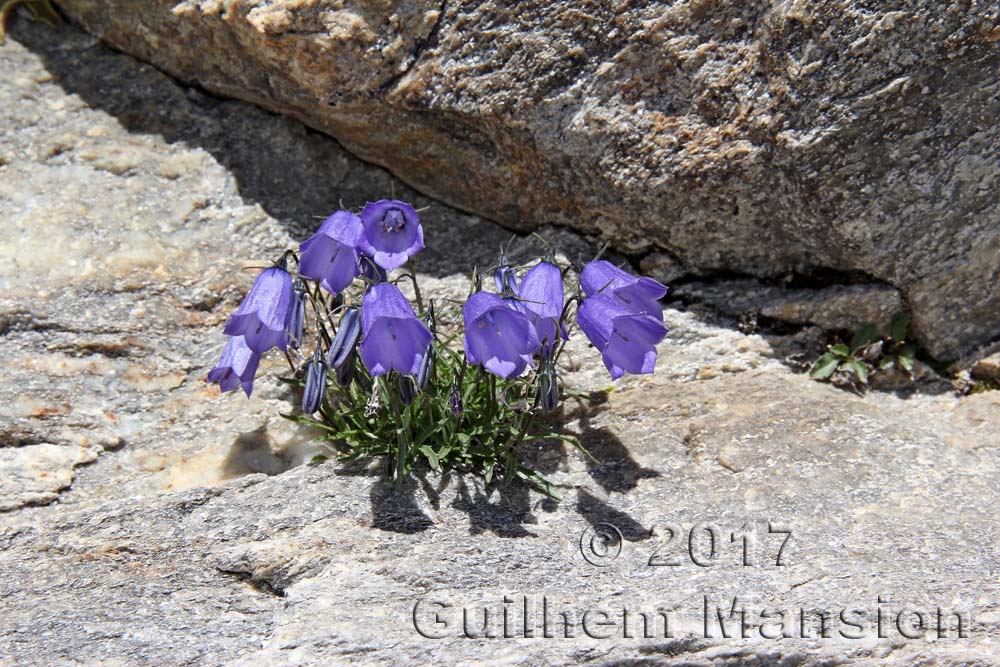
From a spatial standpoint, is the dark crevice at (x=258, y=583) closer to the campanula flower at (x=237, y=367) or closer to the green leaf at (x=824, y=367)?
the campanula flower at (x=237, y=367)

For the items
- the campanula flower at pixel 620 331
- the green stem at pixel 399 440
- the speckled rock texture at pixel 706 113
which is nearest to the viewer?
the campanula flower at pixel 620 331

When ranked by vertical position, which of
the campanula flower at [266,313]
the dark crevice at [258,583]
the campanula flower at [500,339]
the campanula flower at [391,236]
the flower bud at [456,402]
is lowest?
the dark crevice at [258,583]

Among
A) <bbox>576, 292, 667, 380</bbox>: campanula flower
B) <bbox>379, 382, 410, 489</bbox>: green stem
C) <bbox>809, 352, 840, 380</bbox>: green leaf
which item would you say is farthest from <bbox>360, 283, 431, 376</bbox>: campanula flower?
<bbox>809, 352, 840, 380</bbox>: green leaf

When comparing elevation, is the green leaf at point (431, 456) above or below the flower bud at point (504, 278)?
below

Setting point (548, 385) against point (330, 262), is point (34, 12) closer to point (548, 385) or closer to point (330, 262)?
point (330, 262)

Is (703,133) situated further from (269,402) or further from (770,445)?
(269,402)

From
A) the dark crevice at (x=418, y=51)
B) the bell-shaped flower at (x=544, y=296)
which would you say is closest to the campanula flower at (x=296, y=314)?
the bell-shaped flower at (x=544, y=296)

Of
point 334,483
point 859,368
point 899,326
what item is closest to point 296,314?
point 334,483

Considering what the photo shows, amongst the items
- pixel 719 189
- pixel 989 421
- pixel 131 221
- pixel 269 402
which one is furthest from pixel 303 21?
pixel 989 421
